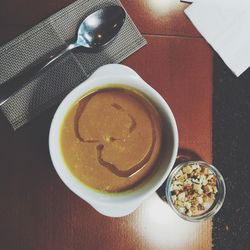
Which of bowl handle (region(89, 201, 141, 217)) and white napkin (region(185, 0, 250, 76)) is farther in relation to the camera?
white napkin (region(185, 0, 250, 76))

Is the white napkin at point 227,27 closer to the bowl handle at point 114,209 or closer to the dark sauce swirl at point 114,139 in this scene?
the dark sauce swirl at point 114,139

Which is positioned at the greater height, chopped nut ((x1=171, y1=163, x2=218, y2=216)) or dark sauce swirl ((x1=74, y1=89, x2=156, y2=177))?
dark sauce swirl ((x1=74, y1=89, x2=156, y2=177))

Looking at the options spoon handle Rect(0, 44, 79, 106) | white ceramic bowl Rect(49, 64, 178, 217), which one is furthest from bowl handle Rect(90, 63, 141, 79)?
spoon handle Rect(0, 44, 79, 106)

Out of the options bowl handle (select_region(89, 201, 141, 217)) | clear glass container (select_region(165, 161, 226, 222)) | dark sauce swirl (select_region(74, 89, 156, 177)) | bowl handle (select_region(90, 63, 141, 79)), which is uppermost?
bowl handle (select_region(90, 63, 141, 79))

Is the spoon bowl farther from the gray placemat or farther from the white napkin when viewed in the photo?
the white napkin

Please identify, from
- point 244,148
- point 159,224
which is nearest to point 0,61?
point 159,224

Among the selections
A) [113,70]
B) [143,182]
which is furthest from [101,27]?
[143,182]

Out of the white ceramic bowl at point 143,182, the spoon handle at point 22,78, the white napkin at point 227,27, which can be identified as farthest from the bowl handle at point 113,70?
the white napkin at point 227,27
